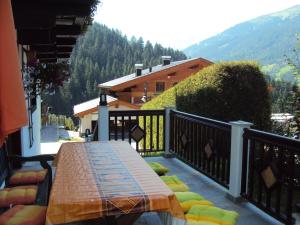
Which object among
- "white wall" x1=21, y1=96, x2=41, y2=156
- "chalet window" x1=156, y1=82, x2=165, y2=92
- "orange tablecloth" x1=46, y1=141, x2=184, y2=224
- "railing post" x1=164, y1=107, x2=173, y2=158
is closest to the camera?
"orange tablecloth" x1=46, y1=141, x2=184, y2=224

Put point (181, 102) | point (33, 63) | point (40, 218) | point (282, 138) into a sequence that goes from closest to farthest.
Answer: point (40, 218)
point (282, 138)
point (33, 63)
point (181, 102)

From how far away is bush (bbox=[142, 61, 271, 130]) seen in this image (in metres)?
8.13

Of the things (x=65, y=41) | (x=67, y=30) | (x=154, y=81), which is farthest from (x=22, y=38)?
(x=154, y=81)

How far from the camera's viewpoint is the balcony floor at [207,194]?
356 cm

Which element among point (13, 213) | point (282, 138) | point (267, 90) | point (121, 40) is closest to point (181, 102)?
point (267, 90)

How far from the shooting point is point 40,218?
239 centimetres

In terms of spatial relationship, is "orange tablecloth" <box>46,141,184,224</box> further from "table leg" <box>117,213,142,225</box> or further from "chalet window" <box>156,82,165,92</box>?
"chalet window" <box>156,82,165,92</box>

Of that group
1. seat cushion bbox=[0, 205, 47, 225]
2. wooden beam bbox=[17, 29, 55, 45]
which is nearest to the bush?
wooden beam bbox=[17, 29, 55, 45]

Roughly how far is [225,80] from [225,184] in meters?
4.09

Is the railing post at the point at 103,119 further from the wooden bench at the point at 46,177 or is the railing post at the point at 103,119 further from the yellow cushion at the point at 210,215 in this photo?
the yellow cushion at the point at 210,215

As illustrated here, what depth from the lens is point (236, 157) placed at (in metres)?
4.13

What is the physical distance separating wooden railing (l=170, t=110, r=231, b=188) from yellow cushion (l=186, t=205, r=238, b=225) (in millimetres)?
1517

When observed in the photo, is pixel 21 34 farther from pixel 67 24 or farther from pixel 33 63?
pixel 33 63

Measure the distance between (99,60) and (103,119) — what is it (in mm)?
53579
